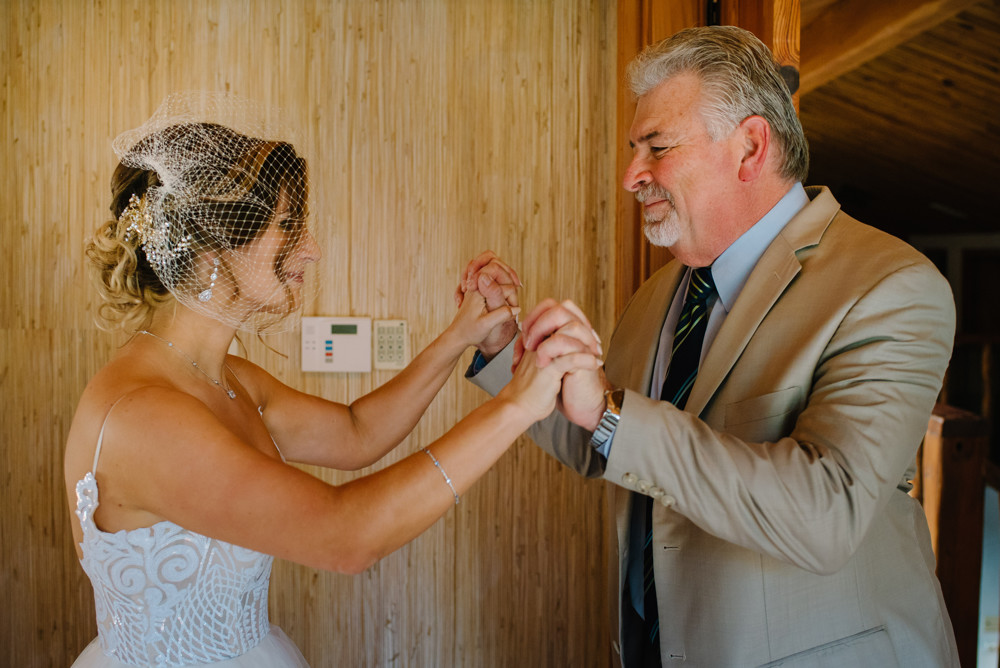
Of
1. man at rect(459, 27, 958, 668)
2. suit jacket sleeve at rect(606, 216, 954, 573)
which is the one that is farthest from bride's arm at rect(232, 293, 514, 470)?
suit jacket sleeve at rect(606, 216, 954, 573)

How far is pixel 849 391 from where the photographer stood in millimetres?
1172

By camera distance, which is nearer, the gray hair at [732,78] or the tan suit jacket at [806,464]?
the tan suit jacket at [806,464]

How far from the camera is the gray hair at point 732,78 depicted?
1479 millimetres

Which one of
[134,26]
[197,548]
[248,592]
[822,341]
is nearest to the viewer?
[822,341]

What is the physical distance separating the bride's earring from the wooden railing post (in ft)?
9.40

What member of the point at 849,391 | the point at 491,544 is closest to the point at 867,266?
the point at 849,391

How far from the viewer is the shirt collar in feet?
4.96

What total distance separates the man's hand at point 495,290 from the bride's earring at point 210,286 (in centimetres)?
60

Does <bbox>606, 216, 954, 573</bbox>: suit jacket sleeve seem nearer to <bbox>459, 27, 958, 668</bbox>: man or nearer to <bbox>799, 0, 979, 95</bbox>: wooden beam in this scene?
<bbox>459, 27, 958, 668</bbox>: man

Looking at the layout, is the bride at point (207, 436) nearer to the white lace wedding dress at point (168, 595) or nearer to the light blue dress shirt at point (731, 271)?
the white lace wedding dress at point (168, 595)

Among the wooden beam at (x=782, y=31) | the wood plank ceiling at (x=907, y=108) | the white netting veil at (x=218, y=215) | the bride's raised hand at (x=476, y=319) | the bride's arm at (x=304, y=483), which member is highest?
the wood plank ceiling at (x=907, y=108)

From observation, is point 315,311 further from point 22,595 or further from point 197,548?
point 22,595

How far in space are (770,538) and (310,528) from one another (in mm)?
740

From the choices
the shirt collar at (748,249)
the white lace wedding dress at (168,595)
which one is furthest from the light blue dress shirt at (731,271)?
the white lace wedding dress at (168,595)
